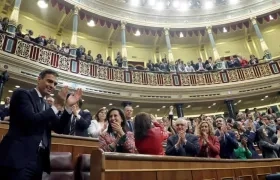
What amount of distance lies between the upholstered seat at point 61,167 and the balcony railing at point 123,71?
557 centimetres

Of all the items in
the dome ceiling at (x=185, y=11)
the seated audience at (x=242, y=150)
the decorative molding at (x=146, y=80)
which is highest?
the dome ceiling at (x=185, y=11)

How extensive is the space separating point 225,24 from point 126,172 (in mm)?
12140

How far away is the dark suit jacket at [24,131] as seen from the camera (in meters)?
1.44

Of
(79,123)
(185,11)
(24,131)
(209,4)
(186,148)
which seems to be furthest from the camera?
(209,4)

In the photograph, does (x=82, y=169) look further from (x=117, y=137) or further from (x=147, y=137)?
(x=147, y=137)

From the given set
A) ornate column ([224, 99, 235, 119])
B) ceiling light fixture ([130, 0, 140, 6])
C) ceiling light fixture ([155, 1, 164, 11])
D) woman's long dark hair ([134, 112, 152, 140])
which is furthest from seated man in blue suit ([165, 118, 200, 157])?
ceiling light fixture ([155, 1, 164, 11])

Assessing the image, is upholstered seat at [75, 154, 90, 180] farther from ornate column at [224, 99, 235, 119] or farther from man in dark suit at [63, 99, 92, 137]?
ornate column at [224, 99, 235, 119]

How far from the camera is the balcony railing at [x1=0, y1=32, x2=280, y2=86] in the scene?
699cm

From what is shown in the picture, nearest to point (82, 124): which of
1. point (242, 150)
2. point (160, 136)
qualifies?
point (160, 136)

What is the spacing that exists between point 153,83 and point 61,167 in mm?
7744

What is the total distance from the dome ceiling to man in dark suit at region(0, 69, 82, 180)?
9.85m

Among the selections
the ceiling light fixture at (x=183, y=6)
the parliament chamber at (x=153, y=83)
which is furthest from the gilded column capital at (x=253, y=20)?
the ceiling light fixture at (x=183, y=6)

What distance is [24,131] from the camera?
5.01 feet

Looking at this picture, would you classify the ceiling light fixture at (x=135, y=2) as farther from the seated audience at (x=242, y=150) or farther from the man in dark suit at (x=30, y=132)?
the man in dark suit at (x=30, y=132)
